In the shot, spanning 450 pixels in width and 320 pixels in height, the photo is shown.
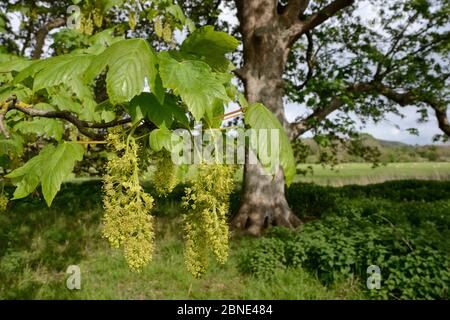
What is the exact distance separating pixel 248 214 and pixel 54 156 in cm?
692

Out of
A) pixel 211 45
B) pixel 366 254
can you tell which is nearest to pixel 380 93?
pixel 366 254

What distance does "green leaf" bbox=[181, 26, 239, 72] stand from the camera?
153cm

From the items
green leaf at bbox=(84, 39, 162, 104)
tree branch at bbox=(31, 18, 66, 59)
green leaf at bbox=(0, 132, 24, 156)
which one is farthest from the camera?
tree branch at bbox=(31, 18, 66, 59)

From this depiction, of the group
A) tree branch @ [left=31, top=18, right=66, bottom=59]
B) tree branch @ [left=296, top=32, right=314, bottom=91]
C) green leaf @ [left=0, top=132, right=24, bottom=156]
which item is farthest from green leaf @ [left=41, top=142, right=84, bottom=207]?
tree branch @ [left=296, top=32, right=314, bottom=91]

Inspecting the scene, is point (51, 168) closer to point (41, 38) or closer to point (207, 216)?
point (207, 216)

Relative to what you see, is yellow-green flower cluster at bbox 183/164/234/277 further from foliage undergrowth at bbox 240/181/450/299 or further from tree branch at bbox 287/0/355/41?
tree branch at bbox 287/0/355/41

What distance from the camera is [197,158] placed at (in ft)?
5.09

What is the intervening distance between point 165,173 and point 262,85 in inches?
250

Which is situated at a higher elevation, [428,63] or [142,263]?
[428,63]

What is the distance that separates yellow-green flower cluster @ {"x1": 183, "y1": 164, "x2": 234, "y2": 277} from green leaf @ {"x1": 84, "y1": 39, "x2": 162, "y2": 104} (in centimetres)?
40

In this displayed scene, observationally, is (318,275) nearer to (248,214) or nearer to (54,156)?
(248,214)

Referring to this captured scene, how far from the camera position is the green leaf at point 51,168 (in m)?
1.44

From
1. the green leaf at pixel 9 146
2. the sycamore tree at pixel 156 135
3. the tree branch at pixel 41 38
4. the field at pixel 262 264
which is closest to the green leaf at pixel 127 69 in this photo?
the sycamore tree at pixel 156 135
